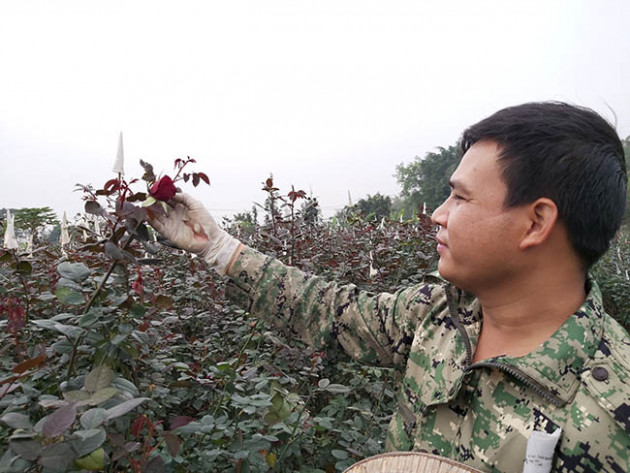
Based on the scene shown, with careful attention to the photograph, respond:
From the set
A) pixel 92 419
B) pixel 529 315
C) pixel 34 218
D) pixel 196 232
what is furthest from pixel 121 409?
pixel 34 218

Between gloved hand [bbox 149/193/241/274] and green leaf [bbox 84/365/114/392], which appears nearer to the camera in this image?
green leaf [bbox 84/365/114/392]

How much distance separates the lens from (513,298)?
1.17m

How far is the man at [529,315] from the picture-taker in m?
0.95

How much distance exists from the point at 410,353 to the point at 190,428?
2.27 feet

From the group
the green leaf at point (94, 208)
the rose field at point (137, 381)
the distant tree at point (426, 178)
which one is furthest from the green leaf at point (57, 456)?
the distant tree at point (426, 178)

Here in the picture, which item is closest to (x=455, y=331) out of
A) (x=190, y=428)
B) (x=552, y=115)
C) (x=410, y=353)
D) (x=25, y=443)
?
(x=410, y=353)

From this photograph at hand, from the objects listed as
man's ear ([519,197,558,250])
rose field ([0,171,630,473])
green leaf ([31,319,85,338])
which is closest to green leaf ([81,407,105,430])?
rose field ([0,171,630,473])

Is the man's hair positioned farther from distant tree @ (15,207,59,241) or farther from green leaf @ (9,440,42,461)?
distant tree @ (15,207,59,241)

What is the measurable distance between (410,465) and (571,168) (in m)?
0.74

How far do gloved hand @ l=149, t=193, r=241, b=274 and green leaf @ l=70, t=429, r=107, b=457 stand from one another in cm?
74

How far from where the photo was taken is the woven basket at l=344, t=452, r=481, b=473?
2.88 feet

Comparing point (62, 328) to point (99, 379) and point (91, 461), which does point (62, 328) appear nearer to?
point (99, 379)

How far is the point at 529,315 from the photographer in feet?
3.84

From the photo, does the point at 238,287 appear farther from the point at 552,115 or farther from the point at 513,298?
the point at 552,115
